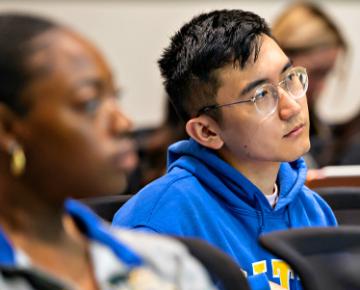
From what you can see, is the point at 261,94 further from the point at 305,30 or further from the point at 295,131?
the point at 305,30

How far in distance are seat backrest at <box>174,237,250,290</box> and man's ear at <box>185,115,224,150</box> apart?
1.74 feet

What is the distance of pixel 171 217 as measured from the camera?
1.87 metres

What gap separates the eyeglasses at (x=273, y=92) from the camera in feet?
6.44

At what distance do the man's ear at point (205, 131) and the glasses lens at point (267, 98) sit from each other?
5.0 inches

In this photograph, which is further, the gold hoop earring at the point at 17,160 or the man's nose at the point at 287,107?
the man's nose at the point at 287,107

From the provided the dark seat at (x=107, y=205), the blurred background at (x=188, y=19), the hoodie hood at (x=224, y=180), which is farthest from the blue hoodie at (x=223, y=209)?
the blurred background at (x=188, y=19)

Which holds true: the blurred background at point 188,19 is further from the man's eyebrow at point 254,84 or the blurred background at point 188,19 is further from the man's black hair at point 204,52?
the man's eyebrow at point 254,84

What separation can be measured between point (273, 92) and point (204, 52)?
19 cm

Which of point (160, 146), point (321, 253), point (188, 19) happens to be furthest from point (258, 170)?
point (188, 19)

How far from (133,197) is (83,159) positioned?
2.08 feet

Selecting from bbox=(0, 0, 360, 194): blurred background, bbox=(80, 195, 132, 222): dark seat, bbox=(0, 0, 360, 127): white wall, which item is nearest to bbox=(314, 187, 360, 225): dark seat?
bbox=(80, 195, 132, 222): dark seat

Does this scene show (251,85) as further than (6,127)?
Yes

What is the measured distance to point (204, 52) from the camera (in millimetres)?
2018

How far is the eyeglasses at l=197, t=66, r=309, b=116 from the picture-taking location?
6.44 ft
